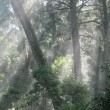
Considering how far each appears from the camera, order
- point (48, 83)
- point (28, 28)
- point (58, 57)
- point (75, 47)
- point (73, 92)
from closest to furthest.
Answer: point (73, 92), point (48, 83), point (28, 28), point (75, 47), point (58, 57)

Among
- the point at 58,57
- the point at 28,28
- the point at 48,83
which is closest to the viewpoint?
the point at 48,83

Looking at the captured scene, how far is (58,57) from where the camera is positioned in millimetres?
33719

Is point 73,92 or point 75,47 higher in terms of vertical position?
point 75,47

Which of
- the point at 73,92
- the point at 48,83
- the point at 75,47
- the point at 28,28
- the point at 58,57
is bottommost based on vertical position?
the point at 73,92

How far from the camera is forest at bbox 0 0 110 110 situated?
13.7 meters

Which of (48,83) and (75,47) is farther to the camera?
(75,47)

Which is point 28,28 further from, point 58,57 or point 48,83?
point 58,57

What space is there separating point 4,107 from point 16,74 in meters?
17.3

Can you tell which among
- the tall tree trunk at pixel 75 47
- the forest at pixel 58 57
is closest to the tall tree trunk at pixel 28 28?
the forest at pixel 58 57

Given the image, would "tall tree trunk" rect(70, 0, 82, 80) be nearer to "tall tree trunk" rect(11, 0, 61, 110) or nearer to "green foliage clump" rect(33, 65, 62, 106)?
"tall tree trunk" rect(11, 0, 61, 110)

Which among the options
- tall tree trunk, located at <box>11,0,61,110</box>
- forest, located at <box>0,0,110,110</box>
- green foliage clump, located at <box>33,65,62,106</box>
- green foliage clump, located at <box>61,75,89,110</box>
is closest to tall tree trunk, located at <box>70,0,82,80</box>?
forest, located at <box>0,0,110,110</box>

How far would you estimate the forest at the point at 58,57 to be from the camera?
13.7m

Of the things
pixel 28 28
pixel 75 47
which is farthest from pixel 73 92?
pixel 75 47

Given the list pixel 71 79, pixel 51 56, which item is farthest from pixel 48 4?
pixel 51 56
